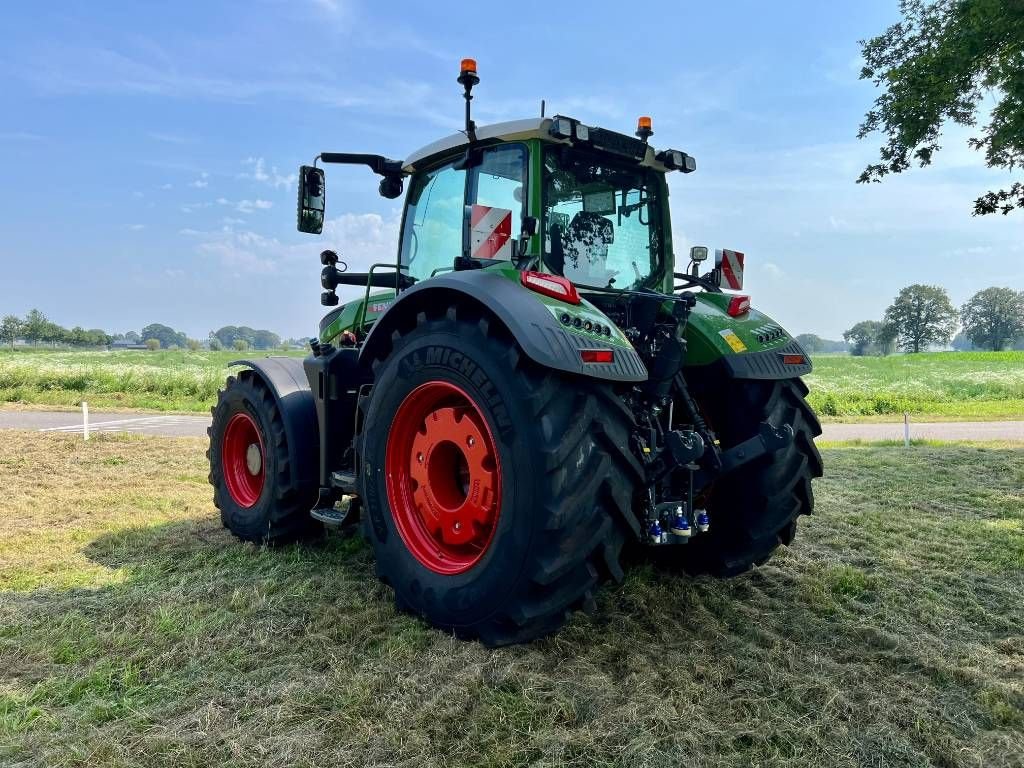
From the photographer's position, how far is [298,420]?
14.7 feet

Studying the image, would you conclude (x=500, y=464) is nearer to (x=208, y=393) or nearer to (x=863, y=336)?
(x=208, y=393)

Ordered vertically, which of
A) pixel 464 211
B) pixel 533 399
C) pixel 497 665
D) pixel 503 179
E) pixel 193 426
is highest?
pixel 503 179

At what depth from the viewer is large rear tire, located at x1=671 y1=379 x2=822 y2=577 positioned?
358cm

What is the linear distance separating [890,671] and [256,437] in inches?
161

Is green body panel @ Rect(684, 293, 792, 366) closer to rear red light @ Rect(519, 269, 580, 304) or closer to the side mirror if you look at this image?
rear red light @ Rect(519, 269, 580, 304)

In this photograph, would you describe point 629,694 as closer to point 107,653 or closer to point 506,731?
point 506,731

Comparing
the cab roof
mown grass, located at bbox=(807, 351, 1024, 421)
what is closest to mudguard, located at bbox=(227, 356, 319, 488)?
the cab roof

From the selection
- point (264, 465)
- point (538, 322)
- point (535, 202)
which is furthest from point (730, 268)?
point (264, 465)

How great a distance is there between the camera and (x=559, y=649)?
301 cm

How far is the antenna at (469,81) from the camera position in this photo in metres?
3.72

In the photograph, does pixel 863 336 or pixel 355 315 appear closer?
pixel 355 315

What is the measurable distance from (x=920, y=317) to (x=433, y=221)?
316ft

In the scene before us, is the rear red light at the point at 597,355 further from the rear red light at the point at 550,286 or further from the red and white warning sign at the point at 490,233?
the red and white warning sign at the point at 490,233

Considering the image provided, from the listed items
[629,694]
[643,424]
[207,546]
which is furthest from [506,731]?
[207,546]
